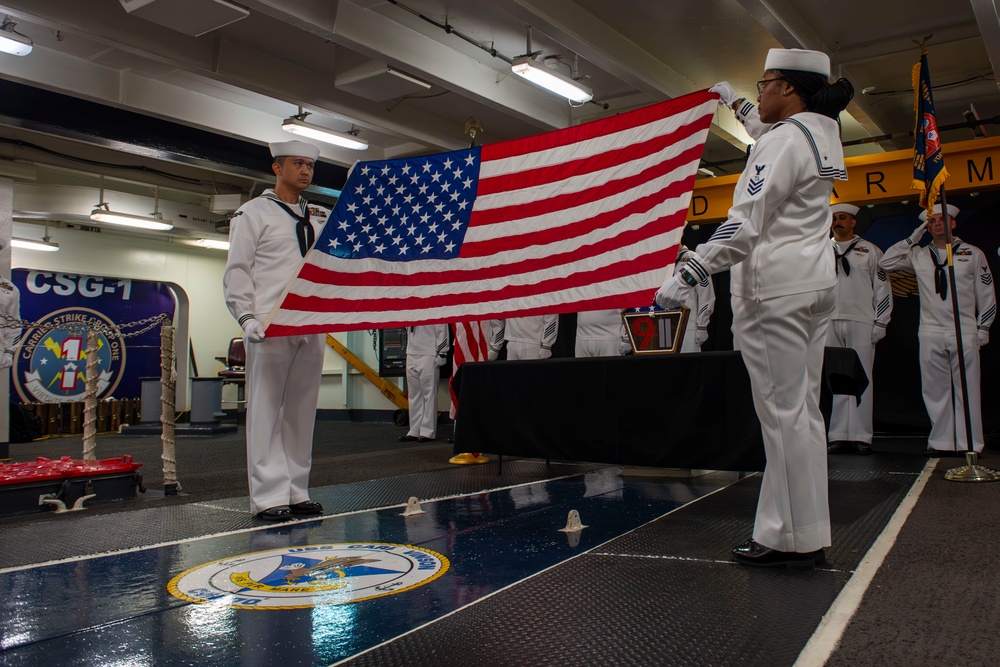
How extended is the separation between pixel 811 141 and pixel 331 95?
7.11m

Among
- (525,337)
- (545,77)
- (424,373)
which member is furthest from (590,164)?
(424,373)

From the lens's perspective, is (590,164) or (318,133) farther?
(318,133)

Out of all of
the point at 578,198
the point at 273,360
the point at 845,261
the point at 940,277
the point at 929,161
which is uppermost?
the point at 929,161

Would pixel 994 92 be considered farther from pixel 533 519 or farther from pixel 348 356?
pixel 348 356

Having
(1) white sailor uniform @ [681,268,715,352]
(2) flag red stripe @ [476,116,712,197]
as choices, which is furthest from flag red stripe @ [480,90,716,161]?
(1) white sailor uniform @ [681,268,715,352]

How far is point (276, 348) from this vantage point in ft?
12.8

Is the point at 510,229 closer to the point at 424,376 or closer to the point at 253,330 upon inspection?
the point at 253,330

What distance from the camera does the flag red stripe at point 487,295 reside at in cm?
329

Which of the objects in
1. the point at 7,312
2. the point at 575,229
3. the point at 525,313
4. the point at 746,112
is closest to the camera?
the point at 746,112

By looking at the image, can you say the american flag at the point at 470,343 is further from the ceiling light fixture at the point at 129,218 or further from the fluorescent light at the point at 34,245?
the fluorescent light at the point at 34,245

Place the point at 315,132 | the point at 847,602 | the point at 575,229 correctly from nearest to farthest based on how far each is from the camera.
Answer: the point at 847,602
the point at 575,229
the point at 315,132

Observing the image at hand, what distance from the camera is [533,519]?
12.0ft

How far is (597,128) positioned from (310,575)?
253cm

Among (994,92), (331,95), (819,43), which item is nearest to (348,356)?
(331,95)
